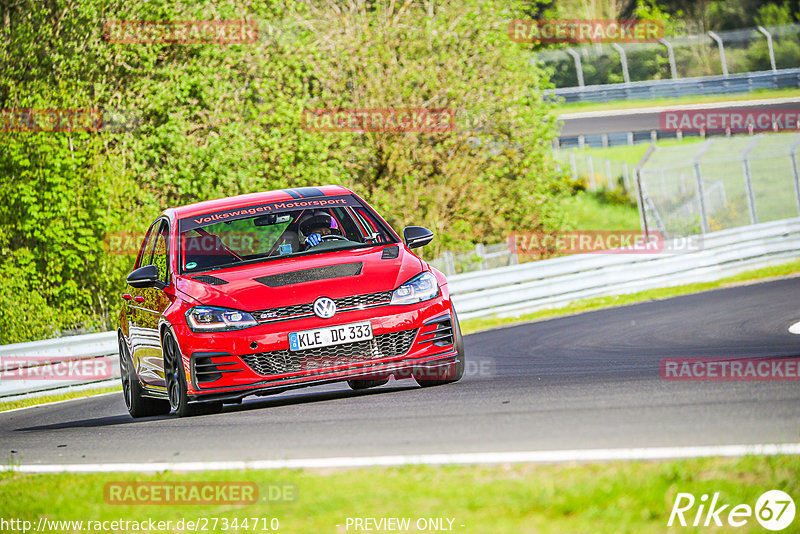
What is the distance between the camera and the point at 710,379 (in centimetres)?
781

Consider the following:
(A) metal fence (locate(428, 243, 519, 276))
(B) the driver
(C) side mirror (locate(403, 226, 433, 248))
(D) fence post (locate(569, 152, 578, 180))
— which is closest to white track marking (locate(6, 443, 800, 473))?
(B) the driver

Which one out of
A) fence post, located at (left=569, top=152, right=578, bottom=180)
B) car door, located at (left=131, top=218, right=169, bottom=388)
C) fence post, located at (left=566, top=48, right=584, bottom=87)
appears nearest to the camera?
car door, located at (left=131, top=218, right=169, bottom=388)

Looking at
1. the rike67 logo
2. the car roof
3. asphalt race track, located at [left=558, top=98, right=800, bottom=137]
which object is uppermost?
the rike67 logo

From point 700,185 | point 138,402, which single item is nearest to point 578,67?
point 700,185

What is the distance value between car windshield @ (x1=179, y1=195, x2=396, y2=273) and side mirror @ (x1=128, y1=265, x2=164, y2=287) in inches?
8.5

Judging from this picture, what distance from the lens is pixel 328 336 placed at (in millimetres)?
8047

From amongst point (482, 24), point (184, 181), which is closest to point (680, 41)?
point (482, 24)

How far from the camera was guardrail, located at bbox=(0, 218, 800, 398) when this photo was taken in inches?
740

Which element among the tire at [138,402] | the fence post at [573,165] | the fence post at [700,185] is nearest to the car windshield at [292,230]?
the tire at [138,402]

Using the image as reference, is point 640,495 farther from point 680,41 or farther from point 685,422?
point 680,41

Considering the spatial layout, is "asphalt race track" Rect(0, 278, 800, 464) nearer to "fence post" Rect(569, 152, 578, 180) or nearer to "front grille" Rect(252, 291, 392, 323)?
"front grille" Rect(252, 291, 392, 323)

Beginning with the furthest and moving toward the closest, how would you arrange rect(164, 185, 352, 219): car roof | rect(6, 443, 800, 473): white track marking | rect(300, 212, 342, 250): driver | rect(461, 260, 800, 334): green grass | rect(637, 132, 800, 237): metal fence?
rect(637, 132, 800, 237): metal fence → rect(461, 260, 800, 334): green grass → rect(164, 185, 352, 219): car roof → rect(300, 212, 342, 250): driver → rect(6, 443, 800, 473): white track marking

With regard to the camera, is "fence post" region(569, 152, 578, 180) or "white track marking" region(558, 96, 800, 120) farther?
"white track marking" region(558, 96, 800, 120)

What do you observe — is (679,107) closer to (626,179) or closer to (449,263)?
(626,179)
